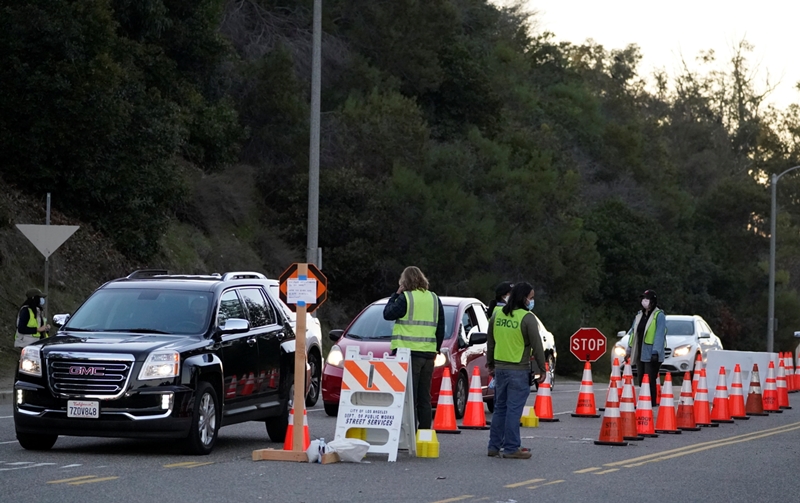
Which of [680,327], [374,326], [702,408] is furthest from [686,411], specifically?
[680,327]

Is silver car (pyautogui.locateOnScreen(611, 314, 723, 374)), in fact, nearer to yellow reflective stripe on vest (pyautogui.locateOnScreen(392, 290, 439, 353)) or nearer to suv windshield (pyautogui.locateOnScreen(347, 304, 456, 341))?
suv windshield (pyautogui.locateOnScreen(347, 304, 456, 341))

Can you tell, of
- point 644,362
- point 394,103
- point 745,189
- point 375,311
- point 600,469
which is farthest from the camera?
point 745,189

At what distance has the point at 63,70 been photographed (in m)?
27.9

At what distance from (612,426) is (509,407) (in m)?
2.14

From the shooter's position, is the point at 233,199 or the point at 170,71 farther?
the point at 233,199

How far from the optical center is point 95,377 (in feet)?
42.7

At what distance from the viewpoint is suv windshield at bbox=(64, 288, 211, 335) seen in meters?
14.2

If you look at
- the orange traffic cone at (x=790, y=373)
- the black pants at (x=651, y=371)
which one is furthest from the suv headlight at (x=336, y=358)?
the orange traffic cone at (x=790, y=373)

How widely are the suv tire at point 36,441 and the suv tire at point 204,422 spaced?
1417 millimetres

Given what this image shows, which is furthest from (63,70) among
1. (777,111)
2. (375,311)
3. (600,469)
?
(777,111)

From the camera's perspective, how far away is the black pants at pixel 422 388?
14.5 meters

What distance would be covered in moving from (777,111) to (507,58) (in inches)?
1206

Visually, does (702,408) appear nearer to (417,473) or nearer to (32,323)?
(417,473)

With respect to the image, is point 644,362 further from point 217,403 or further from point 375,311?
point 217,403
